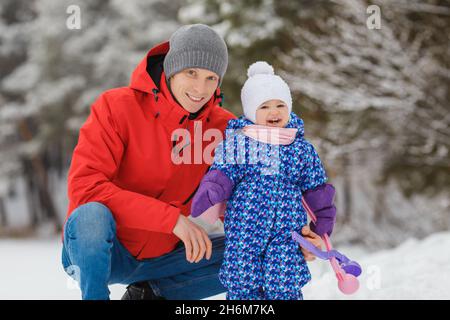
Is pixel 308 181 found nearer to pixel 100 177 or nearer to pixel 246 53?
pixel 100 177

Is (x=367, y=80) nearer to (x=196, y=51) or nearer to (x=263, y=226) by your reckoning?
(x=196, y=51)

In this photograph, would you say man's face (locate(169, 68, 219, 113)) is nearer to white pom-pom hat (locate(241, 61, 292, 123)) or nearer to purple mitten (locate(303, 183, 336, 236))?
white pom-pom hat (locate(241, 61, 292, 123))

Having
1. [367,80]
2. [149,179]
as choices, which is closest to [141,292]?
[149,179]

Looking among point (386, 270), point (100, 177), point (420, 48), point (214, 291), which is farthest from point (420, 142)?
point (100, 177)

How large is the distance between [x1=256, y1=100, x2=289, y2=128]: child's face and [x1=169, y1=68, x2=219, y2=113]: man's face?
214 millimetres

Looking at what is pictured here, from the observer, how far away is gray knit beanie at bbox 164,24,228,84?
1979mm

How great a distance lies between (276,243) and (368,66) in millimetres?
5184

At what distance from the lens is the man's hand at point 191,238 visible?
1.82 m

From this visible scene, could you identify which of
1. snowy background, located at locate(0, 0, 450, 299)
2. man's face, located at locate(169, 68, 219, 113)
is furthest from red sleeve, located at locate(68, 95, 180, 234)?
snowy background, located at locate(0, 0, 450, 299)

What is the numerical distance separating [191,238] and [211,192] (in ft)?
0.57

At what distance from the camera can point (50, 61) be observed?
40.8 ft

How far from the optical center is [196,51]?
6.49ft

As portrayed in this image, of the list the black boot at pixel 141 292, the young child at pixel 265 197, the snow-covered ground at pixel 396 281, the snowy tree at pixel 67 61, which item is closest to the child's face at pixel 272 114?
the young child at pixel 265 197

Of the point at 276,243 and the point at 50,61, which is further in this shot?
the point at 50,61
